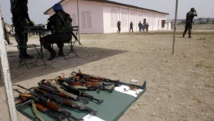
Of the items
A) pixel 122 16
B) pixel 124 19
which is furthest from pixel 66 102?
pixel 124 19

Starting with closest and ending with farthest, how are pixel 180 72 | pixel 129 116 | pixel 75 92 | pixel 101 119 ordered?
pixel 101 119, pixel 75 92, pixel 129 116, pixel 180 72

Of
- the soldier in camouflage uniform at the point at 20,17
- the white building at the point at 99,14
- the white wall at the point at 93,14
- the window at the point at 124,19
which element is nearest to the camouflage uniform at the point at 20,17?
the soldier in camouflage uniform at the point at 20,17

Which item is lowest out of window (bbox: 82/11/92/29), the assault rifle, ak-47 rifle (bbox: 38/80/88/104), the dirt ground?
the dirt ground

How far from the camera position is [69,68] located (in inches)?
187

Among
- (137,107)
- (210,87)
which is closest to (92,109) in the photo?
(137,107)

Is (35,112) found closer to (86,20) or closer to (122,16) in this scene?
(86,20)

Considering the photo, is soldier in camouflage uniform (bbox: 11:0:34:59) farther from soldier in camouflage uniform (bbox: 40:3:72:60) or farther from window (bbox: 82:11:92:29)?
window (bbox: 82:11:92:29)

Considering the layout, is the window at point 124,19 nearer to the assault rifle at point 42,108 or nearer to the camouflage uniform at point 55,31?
the camouflage uniform at point 55,31

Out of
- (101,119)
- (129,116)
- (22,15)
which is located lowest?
(129,116)

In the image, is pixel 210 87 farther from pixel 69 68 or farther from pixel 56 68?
pixel 56 68

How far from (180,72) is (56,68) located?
3.32 metres

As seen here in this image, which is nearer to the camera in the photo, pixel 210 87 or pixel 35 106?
pixel 35 106

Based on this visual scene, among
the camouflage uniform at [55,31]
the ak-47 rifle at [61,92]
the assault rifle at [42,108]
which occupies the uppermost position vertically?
the camouflage uniform at [55,31]

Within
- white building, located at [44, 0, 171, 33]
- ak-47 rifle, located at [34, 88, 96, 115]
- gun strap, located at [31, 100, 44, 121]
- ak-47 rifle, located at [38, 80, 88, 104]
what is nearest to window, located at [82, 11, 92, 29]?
white building, located at [44, 0, 171, 33]
